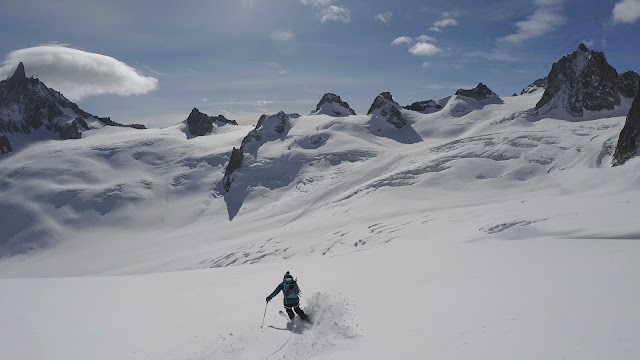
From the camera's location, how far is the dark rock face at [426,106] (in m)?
132

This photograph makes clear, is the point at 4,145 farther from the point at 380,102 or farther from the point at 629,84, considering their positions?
the point at 629,84

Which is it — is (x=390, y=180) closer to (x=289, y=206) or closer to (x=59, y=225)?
(x=289, y=206)

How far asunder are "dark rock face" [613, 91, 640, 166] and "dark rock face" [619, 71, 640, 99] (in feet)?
206

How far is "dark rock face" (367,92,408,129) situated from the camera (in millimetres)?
112938

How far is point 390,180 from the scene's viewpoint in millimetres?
57031

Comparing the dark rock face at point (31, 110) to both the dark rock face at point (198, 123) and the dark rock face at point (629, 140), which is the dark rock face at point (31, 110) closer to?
the dark rock face at point (198, 123)

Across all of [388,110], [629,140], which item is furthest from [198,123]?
[629,140]

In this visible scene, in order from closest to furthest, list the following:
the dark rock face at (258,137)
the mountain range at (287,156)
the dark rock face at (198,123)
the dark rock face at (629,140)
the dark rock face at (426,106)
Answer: the dark rock face at (629,140) < the mountain range at (287,156) < the dark rock face at (258,137) < the dark rock face at (426,106) < the dark rock face at (198,123)

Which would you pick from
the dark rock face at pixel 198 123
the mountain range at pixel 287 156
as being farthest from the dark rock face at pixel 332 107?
the dark rock face at pixel 198 123

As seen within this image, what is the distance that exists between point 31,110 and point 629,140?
163437 mm

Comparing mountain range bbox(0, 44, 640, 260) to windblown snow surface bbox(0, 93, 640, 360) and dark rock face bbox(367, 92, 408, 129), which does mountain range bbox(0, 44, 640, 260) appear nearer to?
dark rock face bbox(367, 92, 408, 129)

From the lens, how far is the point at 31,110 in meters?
136

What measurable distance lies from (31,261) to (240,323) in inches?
3109

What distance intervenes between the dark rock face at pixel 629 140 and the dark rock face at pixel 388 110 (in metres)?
74.9
